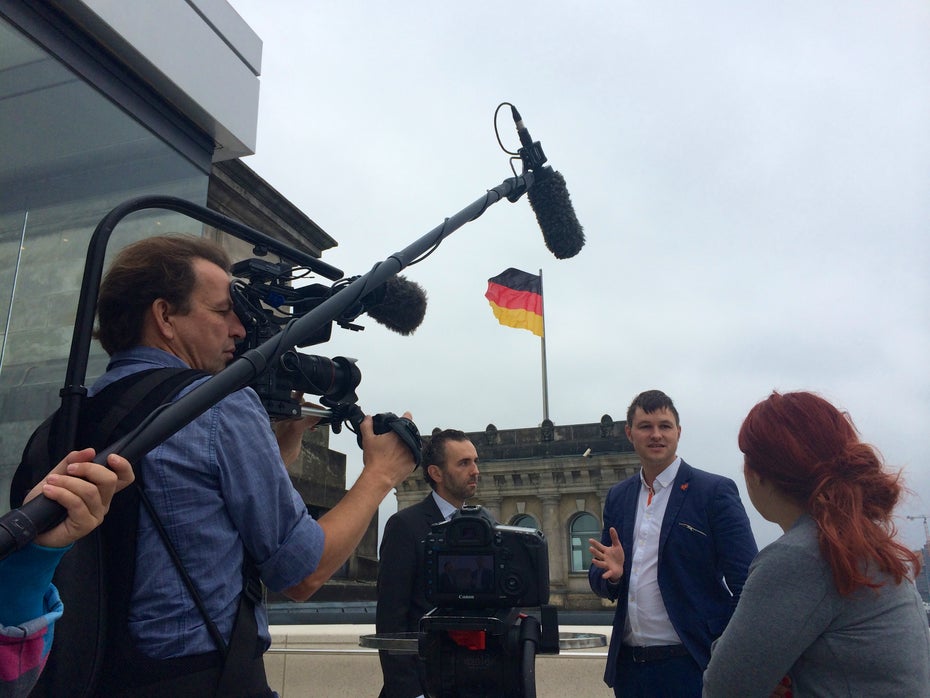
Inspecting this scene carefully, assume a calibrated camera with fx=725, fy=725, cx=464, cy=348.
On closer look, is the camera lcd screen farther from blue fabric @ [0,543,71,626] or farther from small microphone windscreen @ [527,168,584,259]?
small microphone windscreen @ [527,168,584,259]

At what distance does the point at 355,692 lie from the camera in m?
4.71

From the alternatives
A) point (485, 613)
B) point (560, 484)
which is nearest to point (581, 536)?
point (560, 484)

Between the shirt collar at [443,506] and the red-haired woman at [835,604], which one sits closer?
the red-haired woman at [835,604]

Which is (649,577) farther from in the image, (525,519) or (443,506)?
(525,519)

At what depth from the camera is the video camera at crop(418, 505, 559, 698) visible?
202 centimetres

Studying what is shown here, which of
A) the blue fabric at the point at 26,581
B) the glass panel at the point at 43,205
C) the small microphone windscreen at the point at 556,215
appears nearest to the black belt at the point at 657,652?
the small microphone windscreen at the point at 556,215

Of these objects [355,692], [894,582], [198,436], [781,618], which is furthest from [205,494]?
[355,692]

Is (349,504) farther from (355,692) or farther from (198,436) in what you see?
(355,692)

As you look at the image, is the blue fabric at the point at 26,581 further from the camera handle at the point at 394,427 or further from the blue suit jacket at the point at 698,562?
the blue suit jacket at the point at 698,562

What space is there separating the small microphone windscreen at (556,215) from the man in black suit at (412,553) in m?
1.28

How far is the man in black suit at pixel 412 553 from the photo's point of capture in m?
3.07

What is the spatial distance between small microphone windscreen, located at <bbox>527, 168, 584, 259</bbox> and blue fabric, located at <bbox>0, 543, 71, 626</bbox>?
2239mm

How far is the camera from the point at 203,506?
1.46 meters

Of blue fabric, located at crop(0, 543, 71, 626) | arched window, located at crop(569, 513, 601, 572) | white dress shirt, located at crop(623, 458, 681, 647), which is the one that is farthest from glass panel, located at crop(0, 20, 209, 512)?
arched window, located at crop(569, 513, 601, 572)
